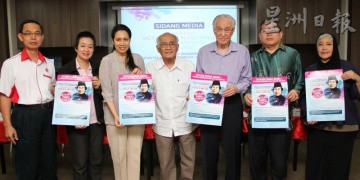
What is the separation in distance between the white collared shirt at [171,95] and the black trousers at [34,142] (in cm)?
81

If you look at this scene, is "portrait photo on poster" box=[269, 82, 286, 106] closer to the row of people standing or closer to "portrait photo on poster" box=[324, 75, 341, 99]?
the row of people standing

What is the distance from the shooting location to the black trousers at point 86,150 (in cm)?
223

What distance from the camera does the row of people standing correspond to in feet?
7.19

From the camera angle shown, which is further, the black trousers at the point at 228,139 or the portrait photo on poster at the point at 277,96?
the black trousers at the point at 228,139

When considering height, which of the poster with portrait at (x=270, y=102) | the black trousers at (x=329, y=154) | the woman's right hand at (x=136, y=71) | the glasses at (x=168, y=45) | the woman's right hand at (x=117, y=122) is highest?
the glasses at (x=168, y=45)

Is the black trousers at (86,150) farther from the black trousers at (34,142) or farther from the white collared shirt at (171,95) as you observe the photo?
the white collared shirt at (171,95)

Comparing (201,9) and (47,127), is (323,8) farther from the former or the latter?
(47,127)

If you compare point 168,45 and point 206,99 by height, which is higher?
point 168,45

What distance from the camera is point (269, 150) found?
2277mm

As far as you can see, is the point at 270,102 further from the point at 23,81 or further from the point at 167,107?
the point at 23,81

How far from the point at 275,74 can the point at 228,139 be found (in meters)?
0.57

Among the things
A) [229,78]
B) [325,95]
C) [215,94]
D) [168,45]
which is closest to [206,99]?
[215,94]

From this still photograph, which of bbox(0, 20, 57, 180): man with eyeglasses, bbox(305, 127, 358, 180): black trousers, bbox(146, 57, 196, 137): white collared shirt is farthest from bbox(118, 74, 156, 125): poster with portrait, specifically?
bbox(305, 127, 358, 180): black trousers

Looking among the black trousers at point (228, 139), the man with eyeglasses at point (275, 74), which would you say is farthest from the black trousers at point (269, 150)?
the black trousers at point (228, 139)
